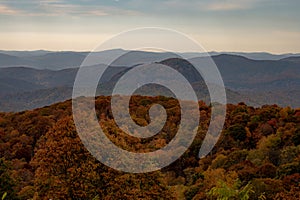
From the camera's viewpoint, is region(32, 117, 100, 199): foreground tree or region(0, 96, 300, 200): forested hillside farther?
region(0, 96, 300, 200): forested hillside

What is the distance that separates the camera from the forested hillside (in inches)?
822

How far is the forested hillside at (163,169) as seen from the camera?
2089cm

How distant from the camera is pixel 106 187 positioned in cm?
2108

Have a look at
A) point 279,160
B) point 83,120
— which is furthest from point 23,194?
point 279,160

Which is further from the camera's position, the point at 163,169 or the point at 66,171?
the point at 163,169

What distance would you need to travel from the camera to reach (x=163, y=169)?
163 feet

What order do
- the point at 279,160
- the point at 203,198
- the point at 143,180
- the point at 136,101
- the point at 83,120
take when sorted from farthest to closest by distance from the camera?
the point at 136,101 → the point at 279,160 → the point at 203,198 → the point at 83,120 → the point at 143,180

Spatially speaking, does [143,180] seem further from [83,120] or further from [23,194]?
[23,194]

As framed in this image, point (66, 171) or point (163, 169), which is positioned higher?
point (66, 171)

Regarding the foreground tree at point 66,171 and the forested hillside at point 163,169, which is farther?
the forested hillside at point 163,169

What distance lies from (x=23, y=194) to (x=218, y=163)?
19251 millimetres

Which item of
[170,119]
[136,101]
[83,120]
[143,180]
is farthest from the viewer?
[136,101]

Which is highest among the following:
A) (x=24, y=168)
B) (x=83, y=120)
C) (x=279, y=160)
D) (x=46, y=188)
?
(x=83, y=120)

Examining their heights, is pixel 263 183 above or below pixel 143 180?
below
